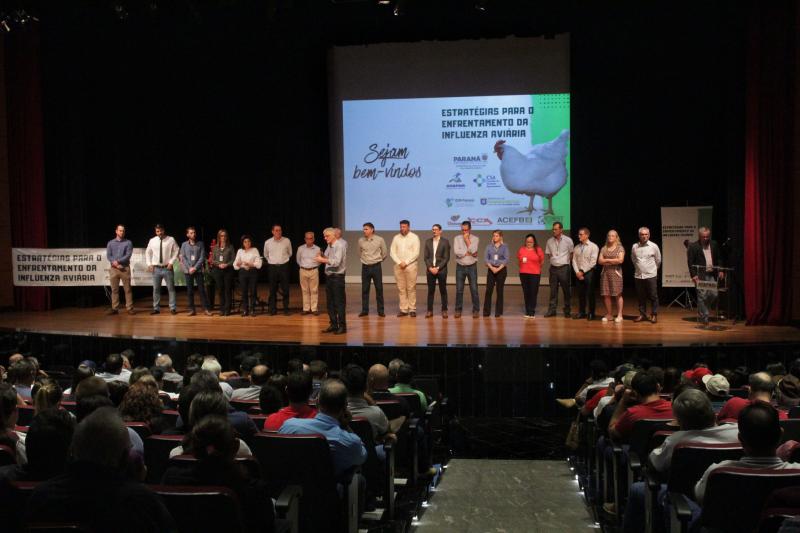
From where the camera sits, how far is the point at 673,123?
13.8 metres

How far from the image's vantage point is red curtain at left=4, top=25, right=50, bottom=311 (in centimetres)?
1230

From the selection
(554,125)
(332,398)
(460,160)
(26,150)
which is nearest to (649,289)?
(554,125)

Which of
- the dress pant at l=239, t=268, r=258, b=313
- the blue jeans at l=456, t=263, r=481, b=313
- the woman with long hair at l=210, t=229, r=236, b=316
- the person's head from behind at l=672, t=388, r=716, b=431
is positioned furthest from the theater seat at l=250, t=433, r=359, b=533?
the woman with long hair at l=210, t=229, r=236, b=316

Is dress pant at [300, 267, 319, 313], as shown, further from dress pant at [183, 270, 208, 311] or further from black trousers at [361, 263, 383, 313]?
dress pant at [183, 270, 208, 311]

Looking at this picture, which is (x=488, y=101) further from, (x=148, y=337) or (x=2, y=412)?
(x=2, y=412)

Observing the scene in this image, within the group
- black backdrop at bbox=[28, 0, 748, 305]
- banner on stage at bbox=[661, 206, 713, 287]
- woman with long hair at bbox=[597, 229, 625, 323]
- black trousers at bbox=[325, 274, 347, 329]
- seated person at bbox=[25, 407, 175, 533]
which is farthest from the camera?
black backdrop at bbox=[28, 0, 748, 305]

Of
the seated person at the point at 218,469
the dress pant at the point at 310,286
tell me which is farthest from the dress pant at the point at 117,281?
the seated person at the point at 218,469

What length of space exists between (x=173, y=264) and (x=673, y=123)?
841 centimetres

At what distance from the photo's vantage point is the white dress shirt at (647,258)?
34.1ft

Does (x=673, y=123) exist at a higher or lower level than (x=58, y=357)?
higher

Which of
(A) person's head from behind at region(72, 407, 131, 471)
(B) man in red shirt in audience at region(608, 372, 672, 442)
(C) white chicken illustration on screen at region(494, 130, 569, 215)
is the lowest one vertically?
(B) man in red shirt in audience at region(608, 372, 672, 442)

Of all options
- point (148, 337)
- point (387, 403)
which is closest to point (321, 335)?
point (148, 337)

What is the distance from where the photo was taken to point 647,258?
10.4 metres

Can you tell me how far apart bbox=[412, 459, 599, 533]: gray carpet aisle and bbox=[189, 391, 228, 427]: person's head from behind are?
1.73 m
